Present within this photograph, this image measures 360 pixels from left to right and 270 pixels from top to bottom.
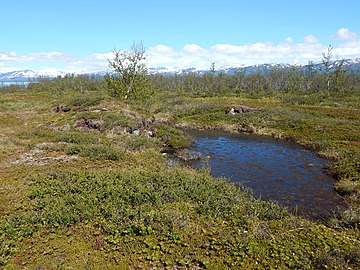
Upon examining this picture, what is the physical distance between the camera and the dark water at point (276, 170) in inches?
620

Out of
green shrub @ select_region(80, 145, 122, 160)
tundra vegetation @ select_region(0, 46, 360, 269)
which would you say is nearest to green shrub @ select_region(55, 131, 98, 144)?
tundra vegetation @ select_region(0, 46, 360, 269)

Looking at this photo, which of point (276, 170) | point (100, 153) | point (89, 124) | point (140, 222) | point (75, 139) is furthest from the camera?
point (89, 124)

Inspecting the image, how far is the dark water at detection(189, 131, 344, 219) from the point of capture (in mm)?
15742

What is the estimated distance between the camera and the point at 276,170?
21438 mm

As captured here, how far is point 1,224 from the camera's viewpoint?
9758 mm

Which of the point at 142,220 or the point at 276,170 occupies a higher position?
the point at 142,220

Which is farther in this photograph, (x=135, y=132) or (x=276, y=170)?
(x=135, y=132)

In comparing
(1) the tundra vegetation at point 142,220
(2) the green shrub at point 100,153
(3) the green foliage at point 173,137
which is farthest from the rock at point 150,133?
(2) the green shrub at point 100,153

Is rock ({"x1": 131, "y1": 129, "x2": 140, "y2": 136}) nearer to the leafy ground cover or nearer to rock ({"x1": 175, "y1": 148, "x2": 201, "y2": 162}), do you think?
rock ({"x1": 175, "y1": 148, "x2": 201, "y2": 162})

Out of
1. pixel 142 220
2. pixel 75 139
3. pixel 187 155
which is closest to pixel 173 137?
pixel 187 155

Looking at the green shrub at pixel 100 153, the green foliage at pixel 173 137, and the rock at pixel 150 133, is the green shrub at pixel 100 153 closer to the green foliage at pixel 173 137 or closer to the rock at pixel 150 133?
the green foliage at pixel 173 137

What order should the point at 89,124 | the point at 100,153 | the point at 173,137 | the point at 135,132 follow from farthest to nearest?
the point at 89,124
the point at 173,137
the point at 135,132
the point at 100,153

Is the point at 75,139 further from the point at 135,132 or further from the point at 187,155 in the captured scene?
the point at 187,155

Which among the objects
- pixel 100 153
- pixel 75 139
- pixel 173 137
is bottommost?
pixel 173 137
